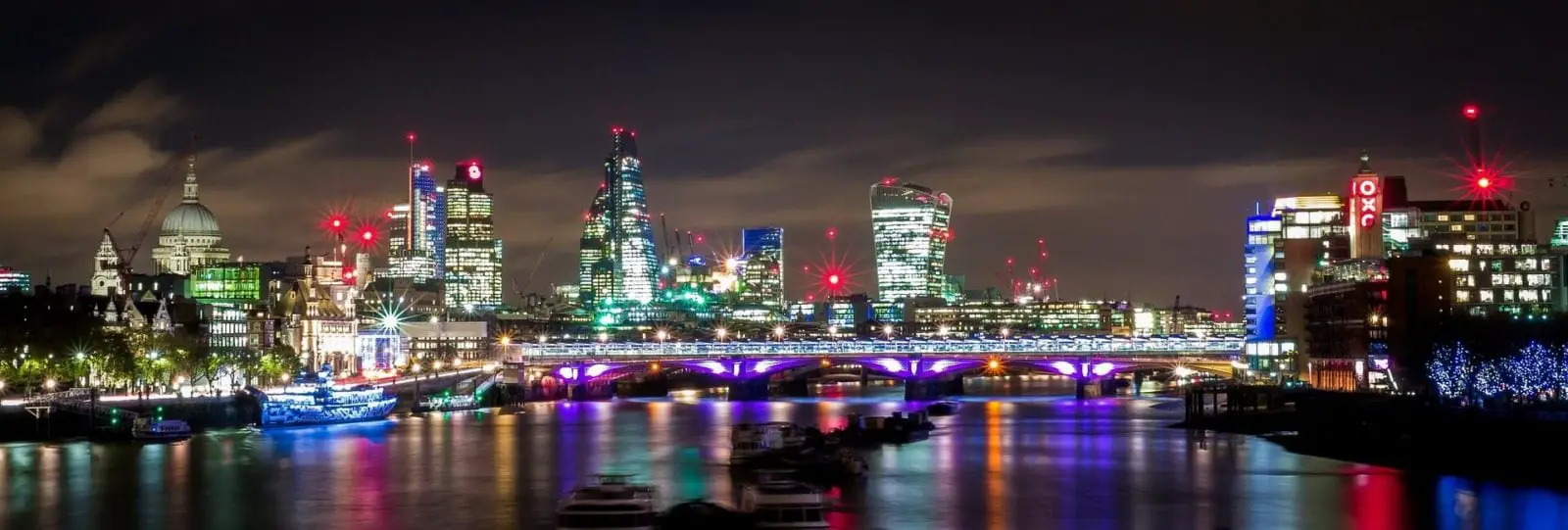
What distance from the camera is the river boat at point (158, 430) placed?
388 feet

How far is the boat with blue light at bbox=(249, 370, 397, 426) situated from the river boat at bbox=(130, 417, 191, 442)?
58.5 feet

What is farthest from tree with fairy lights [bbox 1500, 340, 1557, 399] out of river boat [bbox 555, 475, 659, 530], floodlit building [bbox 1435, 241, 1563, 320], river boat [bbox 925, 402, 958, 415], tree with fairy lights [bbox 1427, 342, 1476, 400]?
river boat [bbox 555, 475, 659, 530]

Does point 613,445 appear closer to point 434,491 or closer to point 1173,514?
point 434,491

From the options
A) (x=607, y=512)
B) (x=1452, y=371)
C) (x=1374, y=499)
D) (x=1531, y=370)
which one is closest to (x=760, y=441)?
(x=1374, y=499)

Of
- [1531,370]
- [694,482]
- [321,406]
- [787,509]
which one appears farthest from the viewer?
[321,406]

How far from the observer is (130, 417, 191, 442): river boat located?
11819cm

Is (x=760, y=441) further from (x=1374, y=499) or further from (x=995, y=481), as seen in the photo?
(x=1374, y=499)

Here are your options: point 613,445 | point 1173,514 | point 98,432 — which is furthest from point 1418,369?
point 98,432

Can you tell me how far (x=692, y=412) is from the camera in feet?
543

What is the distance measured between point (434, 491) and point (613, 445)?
31.8 metres

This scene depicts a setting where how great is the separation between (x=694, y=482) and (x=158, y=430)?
44.6m

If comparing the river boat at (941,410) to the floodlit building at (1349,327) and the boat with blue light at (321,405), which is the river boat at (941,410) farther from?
the boat with blue light at (321,405)

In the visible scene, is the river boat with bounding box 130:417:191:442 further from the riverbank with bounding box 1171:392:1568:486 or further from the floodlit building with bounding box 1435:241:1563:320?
the floodlit building with bounding box 1435:241:1563:320

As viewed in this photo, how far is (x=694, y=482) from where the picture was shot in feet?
296
